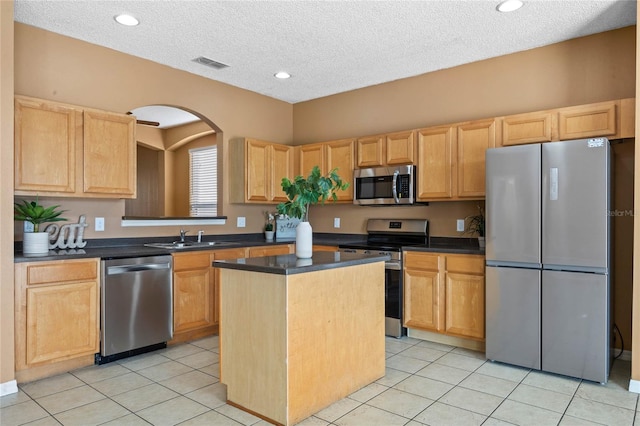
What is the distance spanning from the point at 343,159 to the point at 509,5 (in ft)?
7.64

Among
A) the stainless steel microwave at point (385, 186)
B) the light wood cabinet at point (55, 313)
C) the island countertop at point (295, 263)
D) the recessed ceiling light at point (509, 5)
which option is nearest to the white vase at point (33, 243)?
the light wood cabinet at point (55, 313)

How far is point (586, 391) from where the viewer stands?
289 centimetres

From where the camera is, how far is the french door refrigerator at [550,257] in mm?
2984

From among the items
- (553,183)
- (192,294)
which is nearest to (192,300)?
(192,294)

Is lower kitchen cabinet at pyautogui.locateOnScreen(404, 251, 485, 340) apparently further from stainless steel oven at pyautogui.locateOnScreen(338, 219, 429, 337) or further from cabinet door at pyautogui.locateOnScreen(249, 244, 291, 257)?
cabinet door at pyautogui.locateOnScreen(249, 244, 291, 257)

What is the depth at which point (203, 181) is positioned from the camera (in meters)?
7.28

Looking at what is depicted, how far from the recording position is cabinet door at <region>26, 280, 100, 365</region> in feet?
9.80

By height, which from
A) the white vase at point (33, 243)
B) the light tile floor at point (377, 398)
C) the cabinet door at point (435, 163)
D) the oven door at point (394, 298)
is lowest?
the light tile floor at point (377, 398)

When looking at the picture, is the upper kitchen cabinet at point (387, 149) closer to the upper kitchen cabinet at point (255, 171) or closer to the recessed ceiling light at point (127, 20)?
the upper kitchen cabinet at point (255, 171)

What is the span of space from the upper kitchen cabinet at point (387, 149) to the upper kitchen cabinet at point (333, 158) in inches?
5.5

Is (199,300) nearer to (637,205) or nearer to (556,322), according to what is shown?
(556,322)

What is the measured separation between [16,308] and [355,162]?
335cm

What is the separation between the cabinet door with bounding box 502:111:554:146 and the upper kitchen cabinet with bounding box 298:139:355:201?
169 centimetres

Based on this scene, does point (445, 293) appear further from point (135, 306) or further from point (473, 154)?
point (135, 306)
